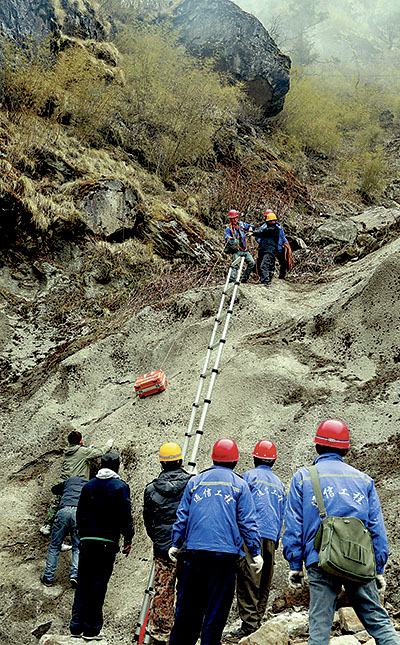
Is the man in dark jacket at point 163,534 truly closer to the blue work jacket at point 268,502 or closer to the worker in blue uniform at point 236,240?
the blue work jacket at point 268,502

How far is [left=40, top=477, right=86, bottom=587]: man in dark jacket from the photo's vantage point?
5.80 metres

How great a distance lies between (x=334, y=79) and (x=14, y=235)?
124 ft

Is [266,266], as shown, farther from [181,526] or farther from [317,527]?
[317,527]

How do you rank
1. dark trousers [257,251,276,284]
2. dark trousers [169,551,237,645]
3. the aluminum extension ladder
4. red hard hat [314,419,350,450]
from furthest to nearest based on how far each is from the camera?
dark trousers [257,251,276,284], the aluminum extension ladder, red hard hat [314,419,350,450], dark trousers [169,551,237,645]

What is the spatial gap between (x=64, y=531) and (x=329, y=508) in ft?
12.8

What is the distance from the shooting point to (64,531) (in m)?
5.94

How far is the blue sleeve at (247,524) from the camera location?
3.71 m

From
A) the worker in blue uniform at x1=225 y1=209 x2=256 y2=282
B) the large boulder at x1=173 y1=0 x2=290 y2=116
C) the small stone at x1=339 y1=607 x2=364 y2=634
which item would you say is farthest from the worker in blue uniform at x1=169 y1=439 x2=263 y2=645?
the large boulder at x1=173 y1=0 x2=290 y2=116

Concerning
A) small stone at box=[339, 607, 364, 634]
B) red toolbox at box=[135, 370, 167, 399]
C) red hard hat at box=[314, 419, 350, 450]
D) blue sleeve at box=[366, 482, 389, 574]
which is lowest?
→ red toolbox at box=[135, 370, 167, 399]

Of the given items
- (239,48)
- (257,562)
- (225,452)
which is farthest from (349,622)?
(239,48)

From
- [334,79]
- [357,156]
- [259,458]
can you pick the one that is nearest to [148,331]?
[259,458]

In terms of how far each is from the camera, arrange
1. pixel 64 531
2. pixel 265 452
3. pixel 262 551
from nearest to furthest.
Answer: pixel 262 551 < pixel 265 452 < pixel 64 531

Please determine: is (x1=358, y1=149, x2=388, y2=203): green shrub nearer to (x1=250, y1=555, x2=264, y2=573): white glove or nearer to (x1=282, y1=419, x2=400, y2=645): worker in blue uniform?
(x1=282, y1=419, x2=400, y2=645): worker in blue uniform

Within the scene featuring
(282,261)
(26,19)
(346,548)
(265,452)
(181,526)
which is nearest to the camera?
(346,548)
